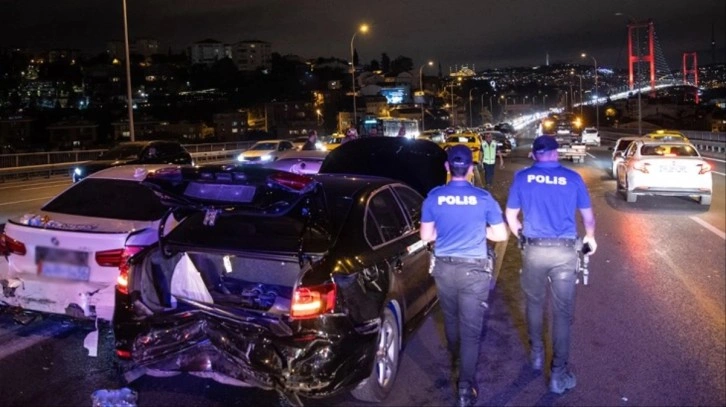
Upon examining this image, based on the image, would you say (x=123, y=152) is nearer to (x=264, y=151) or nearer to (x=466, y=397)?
(x=264, y=151)

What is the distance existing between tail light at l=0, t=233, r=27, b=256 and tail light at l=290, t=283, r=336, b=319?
319cm

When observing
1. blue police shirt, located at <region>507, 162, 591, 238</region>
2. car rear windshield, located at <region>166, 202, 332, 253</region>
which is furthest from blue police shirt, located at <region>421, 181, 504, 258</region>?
car rear windshield, located at <region>166, 202, 332, 253</region>

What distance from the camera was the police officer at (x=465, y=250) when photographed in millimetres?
4816

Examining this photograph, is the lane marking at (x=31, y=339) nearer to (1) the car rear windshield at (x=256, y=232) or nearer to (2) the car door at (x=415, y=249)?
(1) the car rear windshield at (x=256, y=232)

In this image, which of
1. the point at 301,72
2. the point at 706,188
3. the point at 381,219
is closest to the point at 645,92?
the point at 301,72

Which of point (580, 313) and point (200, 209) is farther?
point (580, 313)

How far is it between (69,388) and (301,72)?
122 metres

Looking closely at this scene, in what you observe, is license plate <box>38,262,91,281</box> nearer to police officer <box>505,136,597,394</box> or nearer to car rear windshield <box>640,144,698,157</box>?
police officer <box>505,136,597,394</box>

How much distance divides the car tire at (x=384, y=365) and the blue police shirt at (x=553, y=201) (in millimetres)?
1245

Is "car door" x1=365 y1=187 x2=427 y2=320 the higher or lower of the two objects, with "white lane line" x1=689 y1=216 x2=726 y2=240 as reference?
higher

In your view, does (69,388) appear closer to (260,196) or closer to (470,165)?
(260,196)

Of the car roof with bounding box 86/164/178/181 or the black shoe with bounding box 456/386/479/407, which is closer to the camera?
the black shoe with bounding box 456/386/479/407

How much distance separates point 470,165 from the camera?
15.9 feet

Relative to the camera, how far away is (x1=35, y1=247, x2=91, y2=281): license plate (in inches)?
240
